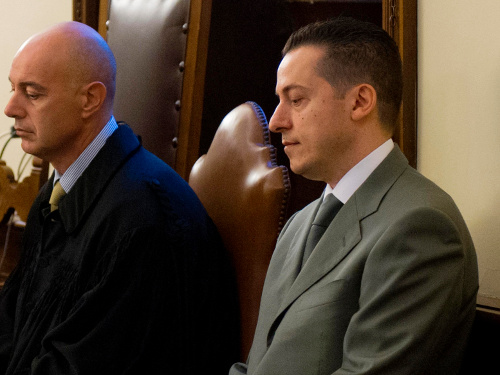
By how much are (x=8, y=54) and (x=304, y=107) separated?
9.42 feet

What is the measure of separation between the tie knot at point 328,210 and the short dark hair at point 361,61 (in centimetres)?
19

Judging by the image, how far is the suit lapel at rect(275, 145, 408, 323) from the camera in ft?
4.01

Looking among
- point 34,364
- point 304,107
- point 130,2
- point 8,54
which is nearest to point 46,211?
point 34,364

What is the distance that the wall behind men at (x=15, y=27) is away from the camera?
11.7 ft

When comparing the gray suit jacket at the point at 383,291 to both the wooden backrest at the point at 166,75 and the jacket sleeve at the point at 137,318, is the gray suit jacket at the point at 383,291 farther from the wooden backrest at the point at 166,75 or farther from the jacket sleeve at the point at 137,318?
the wooden backrest at the point at 166,75

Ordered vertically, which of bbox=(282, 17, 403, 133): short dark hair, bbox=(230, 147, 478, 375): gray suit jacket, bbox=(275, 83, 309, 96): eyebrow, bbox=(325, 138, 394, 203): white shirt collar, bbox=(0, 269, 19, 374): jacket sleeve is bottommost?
bbox=(0, 269, 19, 374): jacket sleeve

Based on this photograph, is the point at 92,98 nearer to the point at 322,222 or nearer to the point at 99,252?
the point at 99,252

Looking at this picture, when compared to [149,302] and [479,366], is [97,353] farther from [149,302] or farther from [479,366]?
[479,366]

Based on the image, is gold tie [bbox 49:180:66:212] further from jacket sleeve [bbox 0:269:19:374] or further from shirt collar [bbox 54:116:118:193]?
jacket sleeve [bbox 0:269:19:374]

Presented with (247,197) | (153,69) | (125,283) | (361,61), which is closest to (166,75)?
(153,69)

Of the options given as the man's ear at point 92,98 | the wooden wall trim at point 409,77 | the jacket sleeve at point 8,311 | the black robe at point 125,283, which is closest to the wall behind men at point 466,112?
the wooden wall trim at point 409,77

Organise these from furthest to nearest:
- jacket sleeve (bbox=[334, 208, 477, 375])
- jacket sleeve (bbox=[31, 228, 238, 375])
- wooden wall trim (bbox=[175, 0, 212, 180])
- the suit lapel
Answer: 1. wooden wall trim (bbox=[175, 0, 212, 180])
2. jacket sleeve (bbox=[31, 228, 238, 375])
3. the suit lapel
4. jacket sleeve (bbox=[334, 208, 477, 375])

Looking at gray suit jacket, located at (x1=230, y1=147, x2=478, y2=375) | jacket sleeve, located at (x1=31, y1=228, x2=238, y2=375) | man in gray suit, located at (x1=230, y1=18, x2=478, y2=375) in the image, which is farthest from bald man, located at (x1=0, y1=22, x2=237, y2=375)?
gray suit jacket, located at (x1=230, y1=147, x2=478, y2=375)

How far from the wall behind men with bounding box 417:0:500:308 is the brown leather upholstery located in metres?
0.45
